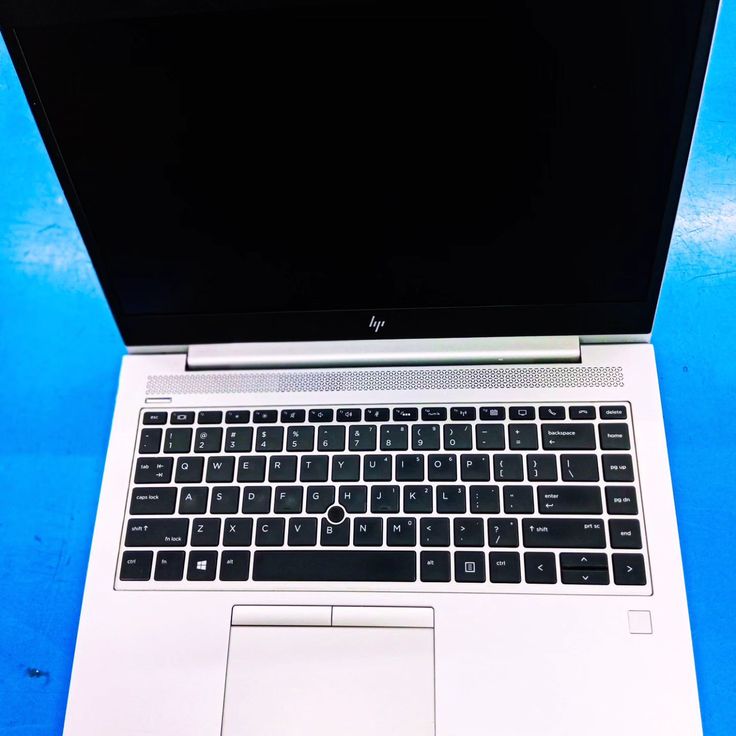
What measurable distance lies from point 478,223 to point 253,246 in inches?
8.5

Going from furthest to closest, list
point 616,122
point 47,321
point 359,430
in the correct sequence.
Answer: point 47,321, point 359,430, point 616,122

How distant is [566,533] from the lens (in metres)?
0.68

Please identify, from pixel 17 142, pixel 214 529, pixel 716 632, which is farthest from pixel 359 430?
pixel 17 142

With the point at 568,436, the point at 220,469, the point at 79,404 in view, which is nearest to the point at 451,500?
the point at 568,436

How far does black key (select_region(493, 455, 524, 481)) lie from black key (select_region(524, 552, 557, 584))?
7 cm

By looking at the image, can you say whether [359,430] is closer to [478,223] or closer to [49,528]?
[478,223]

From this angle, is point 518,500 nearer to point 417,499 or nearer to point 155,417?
point 417,499

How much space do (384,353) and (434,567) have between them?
22cm

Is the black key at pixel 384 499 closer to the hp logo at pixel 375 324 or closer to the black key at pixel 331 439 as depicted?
the black key at pixel 331 439

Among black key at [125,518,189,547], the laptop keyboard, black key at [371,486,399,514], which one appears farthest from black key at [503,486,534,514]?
black key at [125,518,189,547]

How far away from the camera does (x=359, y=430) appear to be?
0.75 m

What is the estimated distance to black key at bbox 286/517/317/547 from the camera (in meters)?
0.70

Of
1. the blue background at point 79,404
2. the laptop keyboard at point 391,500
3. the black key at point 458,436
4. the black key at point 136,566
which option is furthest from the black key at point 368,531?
the blue background at point 79,404

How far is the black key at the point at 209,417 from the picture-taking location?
766 mm
